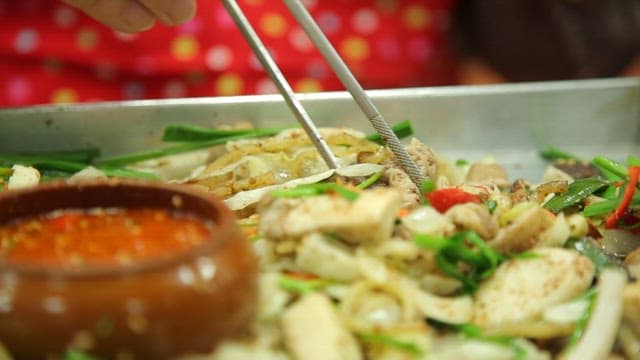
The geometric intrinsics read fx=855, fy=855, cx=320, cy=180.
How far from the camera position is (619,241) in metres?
1.70

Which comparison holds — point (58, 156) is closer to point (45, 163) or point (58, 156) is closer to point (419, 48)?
point (45, 163)

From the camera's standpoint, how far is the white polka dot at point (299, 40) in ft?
9.69

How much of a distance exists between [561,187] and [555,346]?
576mm

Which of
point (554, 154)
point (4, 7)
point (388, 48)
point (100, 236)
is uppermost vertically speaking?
point (4, 7)

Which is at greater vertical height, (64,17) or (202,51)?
(64,17)

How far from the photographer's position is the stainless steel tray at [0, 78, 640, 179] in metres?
2.33

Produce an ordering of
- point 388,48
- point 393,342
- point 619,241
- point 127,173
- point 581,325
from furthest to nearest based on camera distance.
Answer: point 388,48
point 127,173
point 619,241
point 581,325
point 393,342

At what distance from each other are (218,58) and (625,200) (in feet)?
5.28

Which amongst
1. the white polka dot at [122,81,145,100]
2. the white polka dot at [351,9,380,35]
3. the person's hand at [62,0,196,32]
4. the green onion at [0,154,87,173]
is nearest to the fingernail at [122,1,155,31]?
the person's hand at [62,0,196,32]

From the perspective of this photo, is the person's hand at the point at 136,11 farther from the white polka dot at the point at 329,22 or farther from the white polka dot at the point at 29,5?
the white polka dot at the point at 329,22

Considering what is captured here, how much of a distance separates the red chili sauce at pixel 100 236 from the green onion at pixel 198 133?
0.88 meters

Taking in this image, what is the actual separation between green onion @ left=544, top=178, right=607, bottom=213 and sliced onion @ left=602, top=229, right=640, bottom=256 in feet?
0.38

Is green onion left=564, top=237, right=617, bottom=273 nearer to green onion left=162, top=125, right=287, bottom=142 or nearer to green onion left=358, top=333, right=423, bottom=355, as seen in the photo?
green onion left=358, top=333, right=423, bottom=355

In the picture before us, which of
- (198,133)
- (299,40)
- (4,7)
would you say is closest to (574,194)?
(198,133)
